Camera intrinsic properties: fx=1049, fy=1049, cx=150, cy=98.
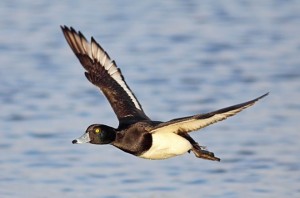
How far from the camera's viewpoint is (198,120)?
29.2ft

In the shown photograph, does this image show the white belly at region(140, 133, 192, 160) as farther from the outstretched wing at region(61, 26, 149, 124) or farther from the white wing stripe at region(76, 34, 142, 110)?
the white wing stripe at region(76, 34, 142, 110)

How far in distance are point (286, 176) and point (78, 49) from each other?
2829mm

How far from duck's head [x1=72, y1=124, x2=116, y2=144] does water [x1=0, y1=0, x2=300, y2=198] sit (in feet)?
5.67

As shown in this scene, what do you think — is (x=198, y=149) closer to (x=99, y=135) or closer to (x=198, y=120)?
(x=198, y=120)

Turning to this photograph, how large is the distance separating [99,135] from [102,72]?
4.87 ft

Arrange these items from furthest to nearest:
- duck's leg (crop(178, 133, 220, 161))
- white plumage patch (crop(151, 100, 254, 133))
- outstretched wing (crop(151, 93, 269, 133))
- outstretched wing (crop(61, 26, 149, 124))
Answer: outstretched wing (crop(61, 26, 149, 124)) → duck's leg (crop(178, 133, 220, 161)) → white plumage patch (crop(151, 100, 254, 133)) → outstretched wing (crop(151, 93, 269, 133))

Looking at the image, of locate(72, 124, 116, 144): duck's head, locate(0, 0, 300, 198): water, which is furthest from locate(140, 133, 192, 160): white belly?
locate(0, 0, 300, 198): water

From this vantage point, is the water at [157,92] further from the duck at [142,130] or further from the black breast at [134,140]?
the black breast at [134,140]

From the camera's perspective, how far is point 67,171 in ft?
39.7

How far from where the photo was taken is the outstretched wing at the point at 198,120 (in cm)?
837

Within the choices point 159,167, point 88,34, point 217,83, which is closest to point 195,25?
point 88,34

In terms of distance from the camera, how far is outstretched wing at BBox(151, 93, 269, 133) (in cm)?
837

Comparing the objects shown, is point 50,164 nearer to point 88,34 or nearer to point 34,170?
point 34,170

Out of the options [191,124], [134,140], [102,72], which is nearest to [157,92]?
[102,72]
